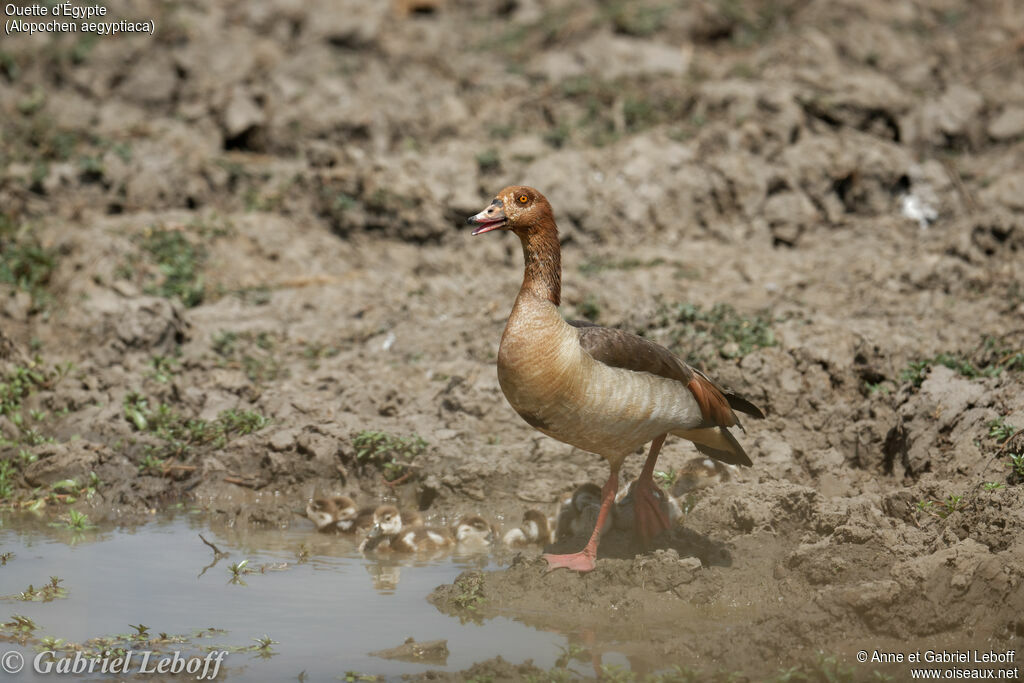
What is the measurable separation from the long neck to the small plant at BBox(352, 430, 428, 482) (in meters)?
2.48

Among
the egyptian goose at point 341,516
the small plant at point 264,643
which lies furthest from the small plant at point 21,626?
the egyptian goose at point 341,516

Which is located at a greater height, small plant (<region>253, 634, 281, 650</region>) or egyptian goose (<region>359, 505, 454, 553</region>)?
small plant (<region>253, 634, 281, 650</region>)

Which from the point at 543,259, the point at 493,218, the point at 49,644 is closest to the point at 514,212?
the point at 493,218

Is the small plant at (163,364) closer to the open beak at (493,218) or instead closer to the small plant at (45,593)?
the small plant at (45,593)

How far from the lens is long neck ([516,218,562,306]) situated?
6391 millimetres

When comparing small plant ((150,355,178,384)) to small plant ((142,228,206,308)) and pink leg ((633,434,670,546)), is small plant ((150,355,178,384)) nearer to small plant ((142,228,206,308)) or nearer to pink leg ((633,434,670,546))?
small plant ((142,228,206,308))

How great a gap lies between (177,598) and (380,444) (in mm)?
2535

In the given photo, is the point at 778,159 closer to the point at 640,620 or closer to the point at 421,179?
the point at 421,179

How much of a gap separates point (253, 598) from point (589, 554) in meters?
2.11

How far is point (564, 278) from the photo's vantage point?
1119cm

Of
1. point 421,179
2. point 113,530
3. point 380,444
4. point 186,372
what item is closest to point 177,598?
point 113,530

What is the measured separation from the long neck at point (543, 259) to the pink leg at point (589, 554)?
129 cm

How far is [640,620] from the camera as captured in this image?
5.94 m

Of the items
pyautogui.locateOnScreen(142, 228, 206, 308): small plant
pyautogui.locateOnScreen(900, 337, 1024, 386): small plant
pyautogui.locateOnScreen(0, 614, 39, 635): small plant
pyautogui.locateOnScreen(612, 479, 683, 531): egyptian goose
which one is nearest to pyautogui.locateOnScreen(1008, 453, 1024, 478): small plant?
pyautogui.locateOnScreen(900, 337, 1024, 386): small plant
